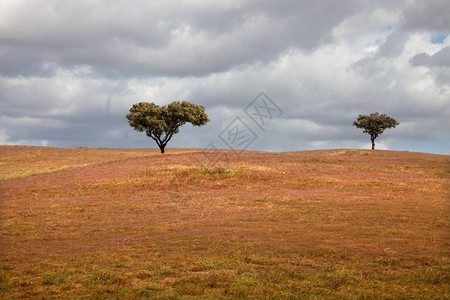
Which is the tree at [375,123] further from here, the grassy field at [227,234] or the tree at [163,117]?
the grassy field at [227,234]

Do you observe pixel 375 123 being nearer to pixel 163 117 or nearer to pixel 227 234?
pixel 163 117

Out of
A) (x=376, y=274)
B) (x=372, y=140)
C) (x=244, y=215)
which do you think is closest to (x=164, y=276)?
(x=376, y=274)

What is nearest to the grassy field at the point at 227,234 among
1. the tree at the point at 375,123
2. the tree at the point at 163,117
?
the tree at the point at 163,117

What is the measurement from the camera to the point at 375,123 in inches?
4633

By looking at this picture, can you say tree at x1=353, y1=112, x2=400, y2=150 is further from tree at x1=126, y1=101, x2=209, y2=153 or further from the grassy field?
the grassy field

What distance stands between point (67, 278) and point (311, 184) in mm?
32798

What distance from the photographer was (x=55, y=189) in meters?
47.8

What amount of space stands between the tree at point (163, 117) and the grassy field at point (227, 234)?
112 feet

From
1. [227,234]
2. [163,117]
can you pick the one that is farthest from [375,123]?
[227,234]

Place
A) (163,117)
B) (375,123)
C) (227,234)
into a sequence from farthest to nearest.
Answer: (375,123) < (163,117) < (227,234)

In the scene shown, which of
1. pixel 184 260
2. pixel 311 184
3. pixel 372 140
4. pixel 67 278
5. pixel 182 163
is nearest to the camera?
pixel 67 278

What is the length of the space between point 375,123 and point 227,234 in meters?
99.6

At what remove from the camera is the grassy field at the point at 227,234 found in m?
16.8

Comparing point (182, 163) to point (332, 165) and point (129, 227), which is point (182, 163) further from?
point (129, 227)
